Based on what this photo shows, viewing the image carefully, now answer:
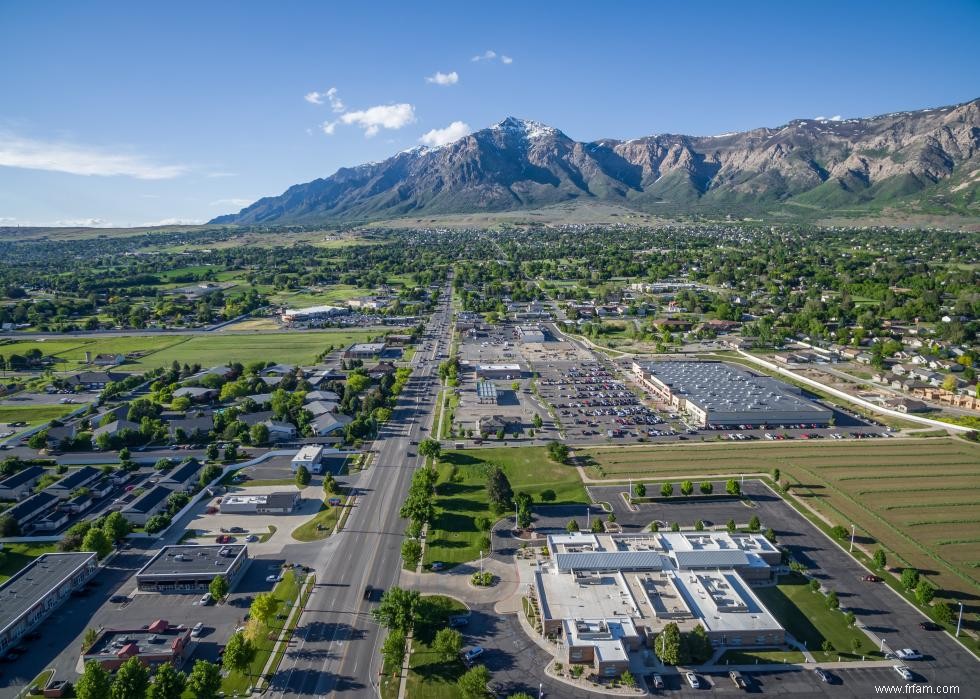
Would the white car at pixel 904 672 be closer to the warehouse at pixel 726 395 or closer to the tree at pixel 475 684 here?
the tree at pixel 475 684

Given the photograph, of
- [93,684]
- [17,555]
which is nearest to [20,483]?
[17,555]

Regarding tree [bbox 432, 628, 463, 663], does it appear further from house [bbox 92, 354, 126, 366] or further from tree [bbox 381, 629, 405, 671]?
house [bbox 92, 354, 126, 366]

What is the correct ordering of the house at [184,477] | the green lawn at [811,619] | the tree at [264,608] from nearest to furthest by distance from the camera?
1. the green lawn at [811,619]
2. the tree at [264,608]
3. the house at [184,477]

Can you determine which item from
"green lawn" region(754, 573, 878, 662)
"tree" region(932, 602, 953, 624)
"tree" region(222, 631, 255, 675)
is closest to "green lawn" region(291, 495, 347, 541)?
"tree" region(222, 631, 255, 675)

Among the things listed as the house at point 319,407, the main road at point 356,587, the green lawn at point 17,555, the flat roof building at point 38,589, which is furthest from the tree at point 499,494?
the green lawn at point 17,555

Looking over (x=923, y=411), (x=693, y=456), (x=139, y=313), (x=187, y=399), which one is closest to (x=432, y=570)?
(x=693, y=456)

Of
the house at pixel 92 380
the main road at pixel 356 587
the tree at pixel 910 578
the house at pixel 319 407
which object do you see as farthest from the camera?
the house at pixel 92 380

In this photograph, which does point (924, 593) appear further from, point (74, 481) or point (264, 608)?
point (74, 481)
